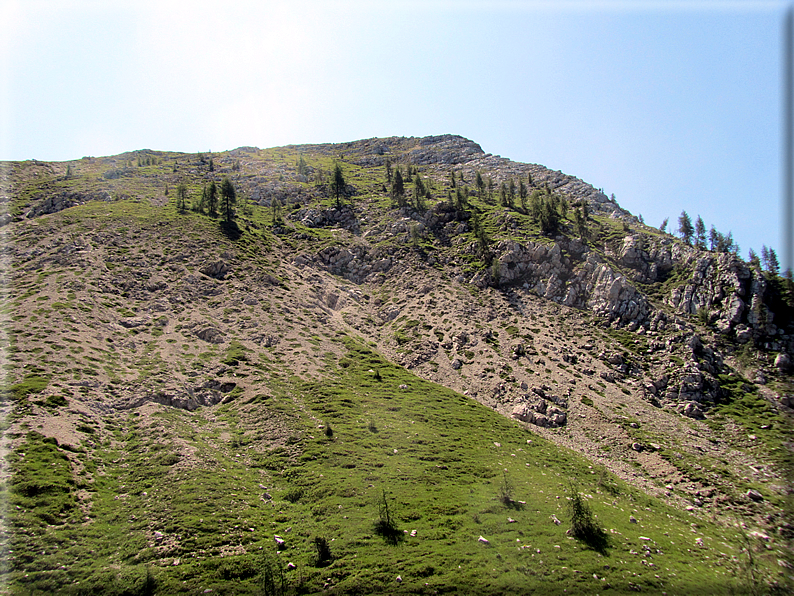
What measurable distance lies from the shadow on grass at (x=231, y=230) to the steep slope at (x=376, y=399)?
3534mm

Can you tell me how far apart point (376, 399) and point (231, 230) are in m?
74.6

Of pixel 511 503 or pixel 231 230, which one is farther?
pixel 231 230

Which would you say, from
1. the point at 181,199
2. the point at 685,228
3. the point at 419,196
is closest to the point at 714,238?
the point at 685,228

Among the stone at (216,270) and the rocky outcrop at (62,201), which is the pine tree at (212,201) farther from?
the stone at (216,270)

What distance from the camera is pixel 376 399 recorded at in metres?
53.7

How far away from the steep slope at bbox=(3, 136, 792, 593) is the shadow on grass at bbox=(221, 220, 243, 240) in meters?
3.53

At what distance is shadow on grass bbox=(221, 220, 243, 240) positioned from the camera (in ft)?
324

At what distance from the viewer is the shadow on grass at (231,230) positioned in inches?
3883

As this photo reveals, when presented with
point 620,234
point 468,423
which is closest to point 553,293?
point 620,234

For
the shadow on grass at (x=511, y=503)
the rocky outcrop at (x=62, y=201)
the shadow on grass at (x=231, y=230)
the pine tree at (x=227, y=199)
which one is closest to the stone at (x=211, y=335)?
the shadow on grass at (x=231, y=230)

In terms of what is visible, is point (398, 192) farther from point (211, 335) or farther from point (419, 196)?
point (211, 335)

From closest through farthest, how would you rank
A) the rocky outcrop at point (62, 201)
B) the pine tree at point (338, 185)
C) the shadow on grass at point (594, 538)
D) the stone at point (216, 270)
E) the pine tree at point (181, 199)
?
1. the shadow on grass at point (594, 538)
2. the stone at point (216, 270)
3. the rocky outcrop at point (62, 201)
4. the pine tree at point (181, 199)
5. the pine tree at point (338, 185)

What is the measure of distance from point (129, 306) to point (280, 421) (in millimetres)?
42915

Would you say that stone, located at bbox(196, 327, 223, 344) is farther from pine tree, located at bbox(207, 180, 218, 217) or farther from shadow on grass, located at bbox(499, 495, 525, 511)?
pine tree, located at bbox(207, 180, 218, 217)
